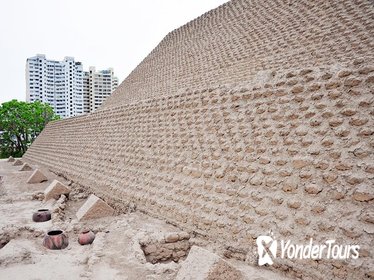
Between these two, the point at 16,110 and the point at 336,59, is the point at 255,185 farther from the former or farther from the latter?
the point at 16,110

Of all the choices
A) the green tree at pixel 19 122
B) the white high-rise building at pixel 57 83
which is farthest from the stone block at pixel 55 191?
the white high-rise building at pixel 57 83

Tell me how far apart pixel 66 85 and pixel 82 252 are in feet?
219

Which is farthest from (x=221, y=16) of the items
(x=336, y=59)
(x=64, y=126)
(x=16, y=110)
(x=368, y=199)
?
(x=16, y=110)

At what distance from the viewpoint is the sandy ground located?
368 centimetres

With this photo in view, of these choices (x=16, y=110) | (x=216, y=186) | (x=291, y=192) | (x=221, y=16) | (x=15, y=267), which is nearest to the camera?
(x=291, y=192)

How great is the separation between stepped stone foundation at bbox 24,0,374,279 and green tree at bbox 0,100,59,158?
22.4 metres

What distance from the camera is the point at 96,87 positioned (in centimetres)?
6444

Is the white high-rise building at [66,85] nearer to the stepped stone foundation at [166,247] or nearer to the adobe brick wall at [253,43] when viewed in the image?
the adobe brick wall at [253,43]

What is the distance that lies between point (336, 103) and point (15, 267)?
181 inches

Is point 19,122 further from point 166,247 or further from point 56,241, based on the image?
point 166,247

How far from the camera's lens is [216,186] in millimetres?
4609

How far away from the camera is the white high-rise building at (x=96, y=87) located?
62.4 meters

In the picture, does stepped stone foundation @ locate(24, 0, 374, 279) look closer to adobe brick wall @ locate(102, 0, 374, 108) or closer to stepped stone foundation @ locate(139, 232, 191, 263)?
adobe brick wall @ locate(102, 0, 374, 108)

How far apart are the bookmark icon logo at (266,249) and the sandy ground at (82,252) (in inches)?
5.8
